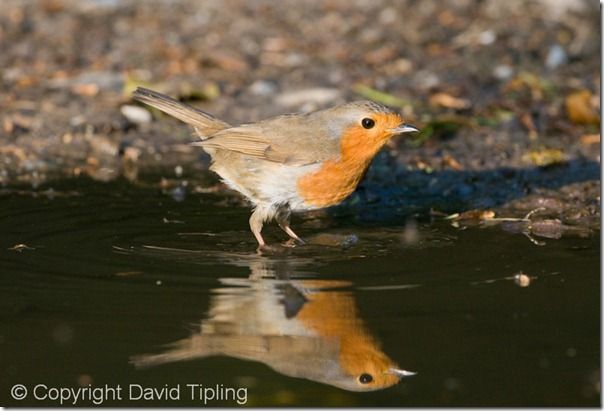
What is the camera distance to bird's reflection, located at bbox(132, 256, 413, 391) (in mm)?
4660

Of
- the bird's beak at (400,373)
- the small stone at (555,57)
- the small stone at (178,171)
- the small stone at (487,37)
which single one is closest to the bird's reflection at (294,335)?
the bird's beak at (400,373)

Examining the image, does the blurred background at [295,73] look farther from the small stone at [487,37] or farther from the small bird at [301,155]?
the small bird at [301,155]

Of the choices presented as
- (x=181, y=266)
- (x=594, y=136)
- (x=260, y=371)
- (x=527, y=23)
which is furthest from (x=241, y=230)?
(x=527, y=23)

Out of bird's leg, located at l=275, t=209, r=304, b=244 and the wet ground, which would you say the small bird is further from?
the wet ground

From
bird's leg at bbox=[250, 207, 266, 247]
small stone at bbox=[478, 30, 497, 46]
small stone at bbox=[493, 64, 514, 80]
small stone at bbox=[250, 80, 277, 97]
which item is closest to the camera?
bird's leg at bbox=[250, 207, 266, 247]

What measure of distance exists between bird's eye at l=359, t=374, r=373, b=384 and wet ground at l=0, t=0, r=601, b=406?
0.09 ft

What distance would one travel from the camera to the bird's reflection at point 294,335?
15.3 feet

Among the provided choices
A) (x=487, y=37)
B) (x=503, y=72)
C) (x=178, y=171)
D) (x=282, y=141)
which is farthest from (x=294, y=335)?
(x=487, y=37)

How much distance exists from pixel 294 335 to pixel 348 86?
593cm

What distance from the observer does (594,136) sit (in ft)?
30.8

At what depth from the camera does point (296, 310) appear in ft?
17.6

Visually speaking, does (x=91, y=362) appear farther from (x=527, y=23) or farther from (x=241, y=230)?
(x=527, y=23)

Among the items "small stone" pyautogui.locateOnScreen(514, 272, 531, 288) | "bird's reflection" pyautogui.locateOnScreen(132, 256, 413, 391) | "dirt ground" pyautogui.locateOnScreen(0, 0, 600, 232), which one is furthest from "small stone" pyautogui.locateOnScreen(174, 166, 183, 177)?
"small stone" pyautogui.locateOnScreen(514, 272, 531, 288)

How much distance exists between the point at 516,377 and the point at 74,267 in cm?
271
